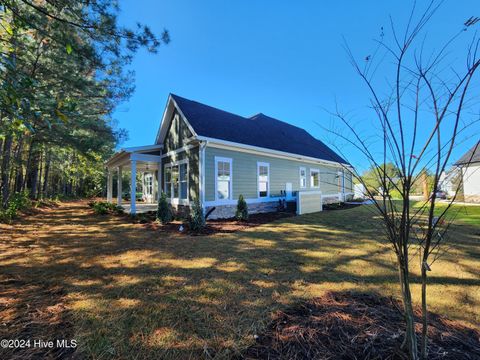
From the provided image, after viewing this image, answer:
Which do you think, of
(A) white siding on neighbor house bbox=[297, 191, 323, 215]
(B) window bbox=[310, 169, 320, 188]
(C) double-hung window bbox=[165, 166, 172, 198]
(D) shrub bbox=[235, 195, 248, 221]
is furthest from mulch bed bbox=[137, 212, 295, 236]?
(B) window bbox=[310, 169, 320, 188]

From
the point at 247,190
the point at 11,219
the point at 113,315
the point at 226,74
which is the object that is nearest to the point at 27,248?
the point at 113,315

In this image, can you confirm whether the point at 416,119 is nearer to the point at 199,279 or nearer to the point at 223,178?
the point at 199,279

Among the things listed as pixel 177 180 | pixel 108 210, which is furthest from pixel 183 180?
pixel 108 210

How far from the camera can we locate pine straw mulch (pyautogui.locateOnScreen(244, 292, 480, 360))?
1.75m

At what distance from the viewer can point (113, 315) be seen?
8.29ft

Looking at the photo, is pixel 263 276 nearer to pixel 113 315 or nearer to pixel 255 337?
→ pixel 255 337

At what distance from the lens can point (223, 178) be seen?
387 inches

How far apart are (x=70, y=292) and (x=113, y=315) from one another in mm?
1168

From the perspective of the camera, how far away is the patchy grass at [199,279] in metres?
2.18

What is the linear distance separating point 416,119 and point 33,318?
435cm

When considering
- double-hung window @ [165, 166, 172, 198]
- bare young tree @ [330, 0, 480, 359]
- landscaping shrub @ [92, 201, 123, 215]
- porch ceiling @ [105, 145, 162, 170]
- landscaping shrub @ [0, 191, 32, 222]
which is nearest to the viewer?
bare young tree @ [330, 0, 480, 359]

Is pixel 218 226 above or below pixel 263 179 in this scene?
below

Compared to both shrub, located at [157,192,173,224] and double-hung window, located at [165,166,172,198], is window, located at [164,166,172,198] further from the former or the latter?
shrub, located at [157,192,173,224]

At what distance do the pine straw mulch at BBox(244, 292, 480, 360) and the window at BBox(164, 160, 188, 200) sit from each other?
8552 mm
